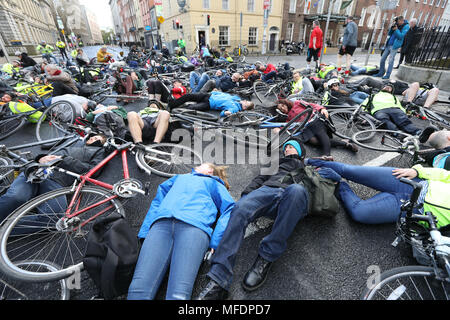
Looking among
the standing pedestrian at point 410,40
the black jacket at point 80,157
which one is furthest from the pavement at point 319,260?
the standing pedestrian at point 410,40

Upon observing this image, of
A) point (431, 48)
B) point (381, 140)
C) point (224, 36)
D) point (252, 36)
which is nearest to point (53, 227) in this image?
point (381, 140)

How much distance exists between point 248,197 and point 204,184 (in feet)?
1.82

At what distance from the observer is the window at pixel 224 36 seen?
27.8 metres

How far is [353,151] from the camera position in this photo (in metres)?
4.20

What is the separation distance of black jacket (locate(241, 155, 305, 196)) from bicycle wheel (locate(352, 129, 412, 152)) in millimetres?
2314

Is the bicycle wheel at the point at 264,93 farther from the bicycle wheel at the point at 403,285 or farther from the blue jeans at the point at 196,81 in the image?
the bicycle wheel at the point at 403,285

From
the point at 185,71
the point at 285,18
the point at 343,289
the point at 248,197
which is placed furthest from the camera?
the point at 285,18

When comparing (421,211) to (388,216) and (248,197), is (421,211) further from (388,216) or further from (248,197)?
(248,197)

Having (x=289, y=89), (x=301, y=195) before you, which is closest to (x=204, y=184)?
(x=301, y=195)

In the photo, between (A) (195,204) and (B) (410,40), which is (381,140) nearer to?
(A) (195,204)

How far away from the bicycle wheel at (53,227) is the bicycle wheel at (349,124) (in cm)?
506

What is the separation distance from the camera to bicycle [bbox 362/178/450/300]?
4.88ft

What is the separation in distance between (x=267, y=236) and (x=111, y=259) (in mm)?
1489

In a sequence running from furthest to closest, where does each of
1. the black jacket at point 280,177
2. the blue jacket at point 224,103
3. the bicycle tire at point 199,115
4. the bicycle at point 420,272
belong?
A: the blue jacket at point 224,103, the bicycle tire at point 199,115, the black jacket at point 280,177, the bicycle at point 420,272
